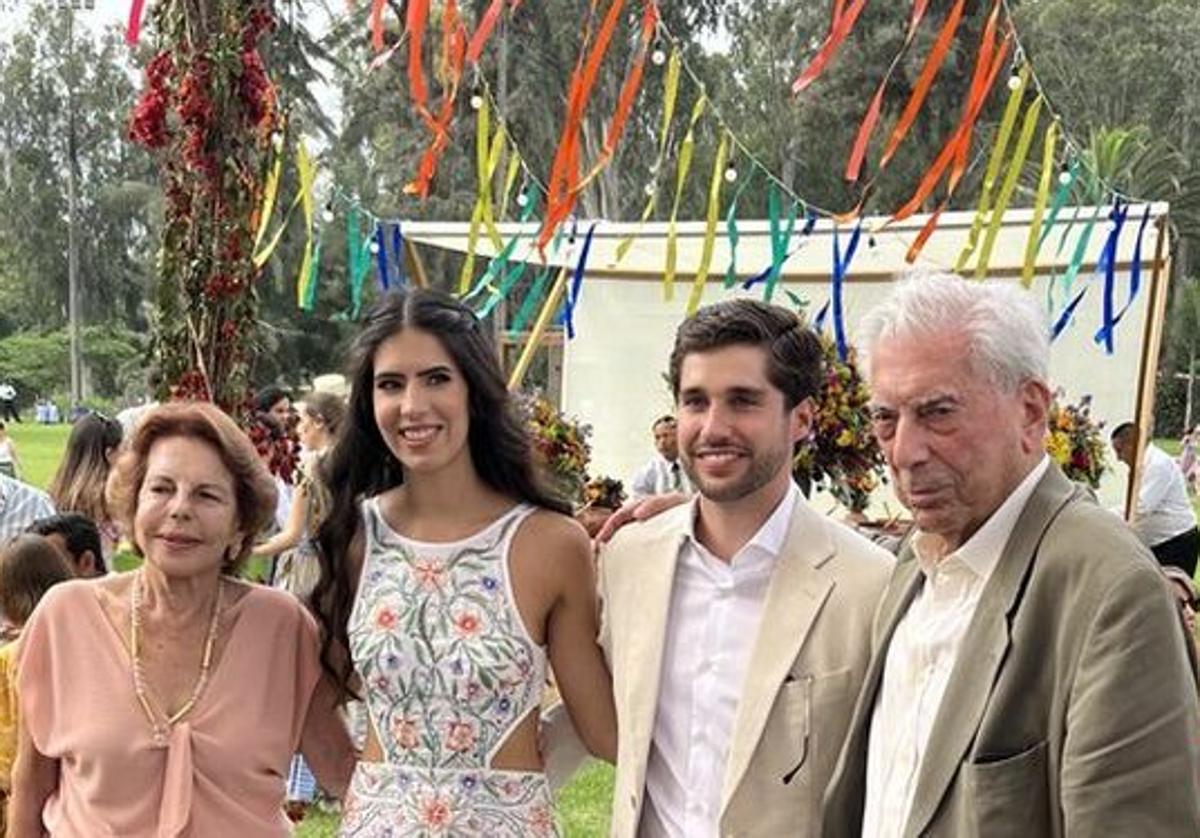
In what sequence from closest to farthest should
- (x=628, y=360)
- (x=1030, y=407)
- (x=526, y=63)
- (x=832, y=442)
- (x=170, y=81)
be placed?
(x=1030, y=407) → (x=170, y=81) → (x=832, y=442) → (x=628, y=360) → (x=526, y=63)

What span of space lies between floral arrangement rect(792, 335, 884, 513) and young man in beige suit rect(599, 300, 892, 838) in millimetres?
3547

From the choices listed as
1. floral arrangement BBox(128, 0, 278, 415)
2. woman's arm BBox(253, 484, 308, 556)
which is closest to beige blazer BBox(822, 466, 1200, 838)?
floral arrangement BBox(128, 0, 278, 415)

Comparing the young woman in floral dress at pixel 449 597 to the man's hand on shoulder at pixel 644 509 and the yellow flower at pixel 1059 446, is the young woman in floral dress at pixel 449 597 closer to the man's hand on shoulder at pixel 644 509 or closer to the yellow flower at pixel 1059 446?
the man's hand on shoulder at pixel 644 509

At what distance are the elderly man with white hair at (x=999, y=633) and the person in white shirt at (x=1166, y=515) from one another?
760cm

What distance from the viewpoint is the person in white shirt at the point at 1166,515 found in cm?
930

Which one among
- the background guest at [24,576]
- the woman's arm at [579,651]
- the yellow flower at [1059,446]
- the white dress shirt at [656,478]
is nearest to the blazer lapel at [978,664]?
the woman's arm at [579,651]

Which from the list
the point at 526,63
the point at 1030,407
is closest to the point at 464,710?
the point at 1030,407

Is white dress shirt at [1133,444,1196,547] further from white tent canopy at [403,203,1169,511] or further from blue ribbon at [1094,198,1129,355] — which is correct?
blue ribbon at [1094,198,1129,355]

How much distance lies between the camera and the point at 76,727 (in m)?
2.77

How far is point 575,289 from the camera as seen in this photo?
10.5 metres

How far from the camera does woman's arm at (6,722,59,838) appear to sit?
2861 millimetres

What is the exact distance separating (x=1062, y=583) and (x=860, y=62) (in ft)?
114

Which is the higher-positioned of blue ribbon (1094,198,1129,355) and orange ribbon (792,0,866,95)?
orange ribbon (792,0,866,95)

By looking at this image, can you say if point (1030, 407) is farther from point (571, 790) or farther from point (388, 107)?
point (388, 107)
